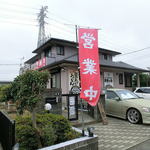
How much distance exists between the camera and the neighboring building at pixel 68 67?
439 inches

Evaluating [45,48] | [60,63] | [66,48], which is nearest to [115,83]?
[66,48]

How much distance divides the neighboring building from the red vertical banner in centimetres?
589

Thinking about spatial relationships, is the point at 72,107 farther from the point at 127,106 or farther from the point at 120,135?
the point at 127,106

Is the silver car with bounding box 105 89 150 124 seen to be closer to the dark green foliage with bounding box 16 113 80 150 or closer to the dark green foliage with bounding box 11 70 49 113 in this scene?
the dark green foliage with bounding box 16 113 80 150

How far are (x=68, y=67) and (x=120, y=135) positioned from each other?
23.4ft

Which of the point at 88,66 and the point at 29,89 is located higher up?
the point at 88,66

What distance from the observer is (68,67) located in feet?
36.5

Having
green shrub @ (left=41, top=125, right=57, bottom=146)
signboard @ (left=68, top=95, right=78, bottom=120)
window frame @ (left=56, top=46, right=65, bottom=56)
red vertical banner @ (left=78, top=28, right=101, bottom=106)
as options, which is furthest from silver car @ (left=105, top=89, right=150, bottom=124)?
window frame @ (left=56, top=46, right=65, bottom=56)

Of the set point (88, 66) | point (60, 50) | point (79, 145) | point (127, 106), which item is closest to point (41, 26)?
point (60, 50)

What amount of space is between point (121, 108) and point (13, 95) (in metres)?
5.02

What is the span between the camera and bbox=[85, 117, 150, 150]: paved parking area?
3.91 metres

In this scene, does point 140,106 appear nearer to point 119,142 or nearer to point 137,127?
point 137,127

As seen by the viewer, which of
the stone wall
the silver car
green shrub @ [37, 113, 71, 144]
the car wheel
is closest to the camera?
the stone wall

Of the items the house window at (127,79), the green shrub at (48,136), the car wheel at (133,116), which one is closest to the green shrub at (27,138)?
the green shrub at (48,136)
